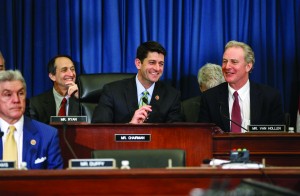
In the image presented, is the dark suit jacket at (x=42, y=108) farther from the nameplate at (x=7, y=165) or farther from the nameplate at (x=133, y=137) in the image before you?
the nameplate at (x=7, y=165)

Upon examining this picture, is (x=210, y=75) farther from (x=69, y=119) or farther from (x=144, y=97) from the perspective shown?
(x=69, y=119)

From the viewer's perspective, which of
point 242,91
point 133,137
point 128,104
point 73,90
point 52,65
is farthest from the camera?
point 52,65

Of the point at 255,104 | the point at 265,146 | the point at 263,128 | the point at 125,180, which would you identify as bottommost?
the point at 125,180

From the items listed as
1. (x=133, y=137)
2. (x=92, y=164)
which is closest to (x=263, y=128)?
(x=133, y=137)

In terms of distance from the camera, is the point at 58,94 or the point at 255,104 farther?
the point at 58,94

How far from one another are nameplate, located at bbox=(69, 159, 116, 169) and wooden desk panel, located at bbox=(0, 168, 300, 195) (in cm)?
13

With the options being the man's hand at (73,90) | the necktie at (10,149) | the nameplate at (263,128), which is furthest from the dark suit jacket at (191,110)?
the necktie at (10,149)

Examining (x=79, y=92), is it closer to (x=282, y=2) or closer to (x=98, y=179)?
(x=282, y=2)

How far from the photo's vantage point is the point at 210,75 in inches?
249

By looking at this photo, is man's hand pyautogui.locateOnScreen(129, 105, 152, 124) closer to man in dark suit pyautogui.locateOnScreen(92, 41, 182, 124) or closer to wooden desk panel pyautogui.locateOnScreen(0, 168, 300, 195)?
man in dark suit pyautogui.locateOnScreen(92, 41, 182, 124)

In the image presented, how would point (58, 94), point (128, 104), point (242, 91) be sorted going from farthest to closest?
point (58, 94), point (242, 91), point (128, 104)

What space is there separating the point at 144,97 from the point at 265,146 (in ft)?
3.92

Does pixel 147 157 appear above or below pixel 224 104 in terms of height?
below

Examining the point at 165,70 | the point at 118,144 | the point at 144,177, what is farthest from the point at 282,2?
the point at 144,177
